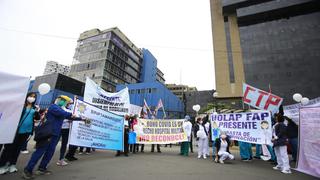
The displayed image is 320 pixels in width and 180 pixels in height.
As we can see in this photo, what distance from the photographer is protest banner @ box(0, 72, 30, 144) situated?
331cm

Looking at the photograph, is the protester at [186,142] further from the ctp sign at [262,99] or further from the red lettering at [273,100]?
the red lettering at [273,100]

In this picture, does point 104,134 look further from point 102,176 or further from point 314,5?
point 314,5

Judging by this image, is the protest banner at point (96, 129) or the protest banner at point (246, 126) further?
the protest banner at point (246, 126)

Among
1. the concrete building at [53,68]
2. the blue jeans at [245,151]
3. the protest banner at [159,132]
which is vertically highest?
the concrete building at [53,68]

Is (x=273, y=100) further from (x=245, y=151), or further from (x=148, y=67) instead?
(x=148, y=67)

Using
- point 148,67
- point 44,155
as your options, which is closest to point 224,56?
point 44,155

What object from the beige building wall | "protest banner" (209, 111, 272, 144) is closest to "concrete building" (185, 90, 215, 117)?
the beige building wall

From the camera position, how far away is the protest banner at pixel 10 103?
10.9 feet

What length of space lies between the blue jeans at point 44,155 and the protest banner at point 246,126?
19.9 feet

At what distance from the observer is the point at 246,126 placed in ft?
22.2

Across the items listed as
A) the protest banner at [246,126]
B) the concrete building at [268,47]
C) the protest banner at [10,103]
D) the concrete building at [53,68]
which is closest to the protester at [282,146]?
the protest banner at [246,126]

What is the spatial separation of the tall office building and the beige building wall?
28.6 metres

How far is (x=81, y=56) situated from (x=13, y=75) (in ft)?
174

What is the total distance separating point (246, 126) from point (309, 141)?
86.7 inches
